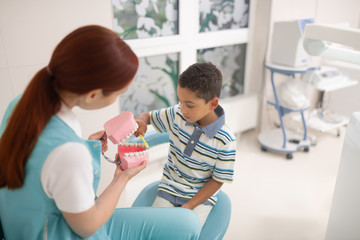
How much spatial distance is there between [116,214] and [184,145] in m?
0.39

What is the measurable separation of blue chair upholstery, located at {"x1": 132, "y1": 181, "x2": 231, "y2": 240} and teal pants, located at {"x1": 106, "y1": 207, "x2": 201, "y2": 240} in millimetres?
142

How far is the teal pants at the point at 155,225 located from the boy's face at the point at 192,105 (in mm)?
355

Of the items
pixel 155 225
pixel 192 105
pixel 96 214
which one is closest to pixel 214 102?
pixel 192 105

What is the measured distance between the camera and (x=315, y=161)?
281cm

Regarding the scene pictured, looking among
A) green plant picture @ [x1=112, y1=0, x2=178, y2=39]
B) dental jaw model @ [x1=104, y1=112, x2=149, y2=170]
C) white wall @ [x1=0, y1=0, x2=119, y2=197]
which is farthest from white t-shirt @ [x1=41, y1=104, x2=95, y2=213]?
green plant picture @ [x1=112, y1=0, x2=178, y2=39]

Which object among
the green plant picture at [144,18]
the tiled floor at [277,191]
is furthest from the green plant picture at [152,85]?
the tiled floor at [277,191]

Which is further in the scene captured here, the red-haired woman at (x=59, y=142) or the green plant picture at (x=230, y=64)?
the green plant picture at (x=230, y=64)

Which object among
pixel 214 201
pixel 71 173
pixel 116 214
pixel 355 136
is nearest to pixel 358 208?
pixel 355 136

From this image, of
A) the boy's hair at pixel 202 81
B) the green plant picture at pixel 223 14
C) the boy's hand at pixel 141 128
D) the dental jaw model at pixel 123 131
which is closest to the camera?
the dental jaw model at pixel 123 131

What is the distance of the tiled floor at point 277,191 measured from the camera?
2031 millimetres

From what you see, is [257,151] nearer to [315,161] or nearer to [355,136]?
[315,161]

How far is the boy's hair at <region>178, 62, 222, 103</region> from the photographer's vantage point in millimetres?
1225

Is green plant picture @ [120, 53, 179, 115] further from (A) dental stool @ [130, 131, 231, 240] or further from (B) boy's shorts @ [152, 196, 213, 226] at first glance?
(B) boy's shorts @ [152, 196, 213, 226]

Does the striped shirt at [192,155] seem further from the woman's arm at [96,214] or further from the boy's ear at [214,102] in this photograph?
the woman's arm at [96,214]
